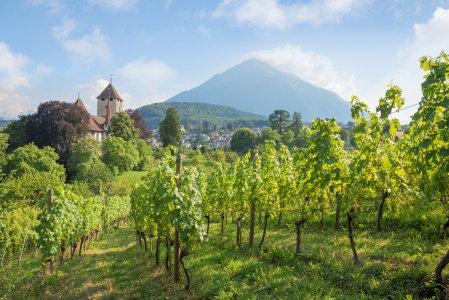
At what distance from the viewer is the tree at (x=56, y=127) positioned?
106 ft

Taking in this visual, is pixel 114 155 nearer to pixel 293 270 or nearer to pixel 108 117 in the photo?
pixel 108 117

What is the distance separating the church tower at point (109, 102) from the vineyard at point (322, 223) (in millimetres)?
64251

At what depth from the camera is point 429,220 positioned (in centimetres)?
740

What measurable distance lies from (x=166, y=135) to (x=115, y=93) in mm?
28552

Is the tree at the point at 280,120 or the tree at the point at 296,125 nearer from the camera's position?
the tree at the point at 280,120

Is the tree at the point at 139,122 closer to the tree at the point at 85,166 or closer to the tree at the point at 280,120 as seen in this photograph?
the tree at the point at 85,166

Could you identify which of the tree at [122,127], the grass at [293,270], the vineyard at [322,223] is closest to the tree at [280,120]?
the tree at [122,127]

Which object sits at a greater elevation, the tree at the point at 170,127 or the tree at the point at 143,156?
the tree at the point at 170,127

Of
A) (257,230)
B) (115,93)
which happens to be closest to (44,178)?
(257,230)

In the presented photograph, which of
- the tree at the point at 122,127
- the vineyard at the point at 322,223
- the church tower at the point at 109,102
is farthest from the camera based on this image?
the church tower at the point at 109,102

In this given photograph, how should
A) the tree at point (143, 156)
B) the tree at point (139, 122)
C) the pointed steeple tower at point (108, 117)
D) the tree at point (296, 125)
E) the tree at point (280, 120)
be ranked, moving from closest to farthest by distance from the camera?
the tree at point (143, 156)
the tree at point (139, 122)
the pointed steeple tower at point (108, 117)
the tree at point (280, 120)
the tree at point (296, 125)

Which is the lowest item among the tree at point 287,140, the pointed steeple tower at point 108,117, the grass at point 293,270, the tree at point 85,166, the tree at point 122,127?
the grass at point 293,270

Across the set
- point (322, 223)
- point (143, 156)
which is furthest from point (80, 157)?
point (322, 223)

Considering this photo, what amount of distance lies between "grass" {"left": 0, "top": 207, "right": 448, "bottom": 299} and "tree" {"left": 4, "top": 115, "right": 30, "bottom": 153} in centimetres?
3363
